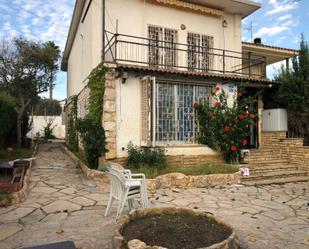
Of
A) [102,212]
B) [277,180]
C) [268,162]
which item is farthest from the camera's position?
[268,162]

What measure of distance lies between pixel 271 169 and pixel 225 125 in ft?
8.60

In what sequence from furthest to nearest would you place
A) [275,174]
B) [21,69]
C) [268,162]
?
[21,69] → [268,162] → [275,174]

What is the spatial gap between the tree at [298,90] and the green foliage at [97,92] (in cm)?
809

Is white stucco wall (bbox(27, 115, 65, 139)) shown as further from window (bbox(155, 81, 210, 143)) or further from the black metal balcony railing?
window (bbox(155, 81, 210, 143))

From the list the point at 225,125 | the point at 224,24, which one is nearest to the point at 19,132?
the point at 225,125

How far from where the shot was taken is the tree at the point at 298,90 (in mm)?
11750

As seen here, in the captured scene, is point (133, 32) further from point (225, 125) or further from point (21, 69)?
point (21, 69)

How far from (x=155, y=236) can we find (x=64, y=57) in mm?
20688

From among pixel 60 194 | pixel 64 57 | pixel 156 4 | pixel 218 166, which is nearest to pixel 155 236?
pixel 60 194

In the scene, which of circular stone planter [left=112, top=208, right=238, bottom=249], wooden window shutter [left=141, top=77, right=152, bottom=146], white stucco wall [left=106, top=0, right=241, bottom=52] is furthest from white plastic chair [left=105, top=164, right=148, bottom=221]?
white stucco wall [left=106, top=0, right=241, bottom=52]

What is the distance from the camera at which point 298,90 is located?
1195cm

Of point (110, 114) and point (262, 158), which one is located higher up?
point (110, 114)

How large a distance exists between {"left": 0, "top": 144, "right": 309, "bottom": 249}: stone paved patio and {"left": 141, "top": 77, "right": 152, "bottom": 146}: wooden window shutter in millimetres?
2477

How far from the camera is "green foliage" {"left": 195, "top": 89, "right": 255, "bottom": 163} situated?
10898mm
